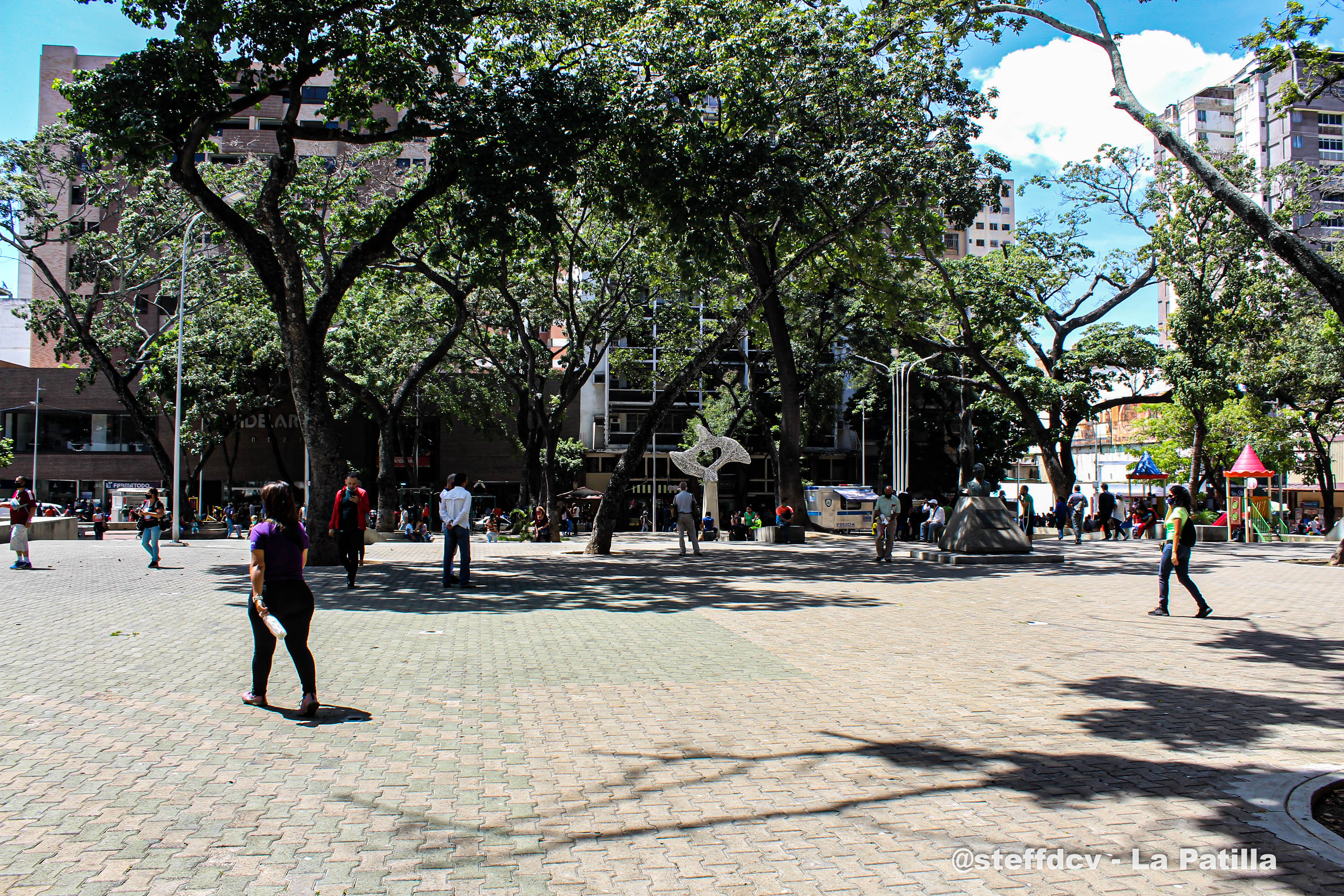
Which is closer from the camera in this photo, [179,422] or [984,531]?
[984,531]

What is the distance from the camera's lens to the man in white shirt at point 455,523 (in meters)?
13.3

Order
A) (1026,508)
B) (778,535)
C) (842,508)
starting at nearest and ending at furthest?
(778,535) → (1026,508) → (842,508)

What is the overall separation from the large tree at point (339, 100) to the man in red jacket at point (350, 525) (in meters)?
2.84

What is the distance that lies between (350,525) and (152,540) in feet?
18.3

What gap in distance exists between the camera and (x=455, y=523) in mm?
13430

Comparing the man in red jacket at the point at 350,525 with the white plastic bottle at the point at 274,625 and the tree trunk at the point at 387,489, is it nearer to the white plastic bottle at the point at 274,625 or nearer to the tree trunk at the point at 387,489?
the white plastic bottle at the point at 274,625

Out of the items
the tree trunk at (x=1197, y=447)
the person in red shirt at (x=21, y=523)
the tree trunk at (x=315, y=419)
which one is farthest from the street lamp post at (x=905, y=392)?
Answer: the person in red shirt at (x=21, y=523)

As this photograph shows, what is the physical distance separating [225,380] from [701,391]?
24.2 meters

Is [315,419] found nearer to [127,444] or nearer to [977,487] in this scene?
[977,487]

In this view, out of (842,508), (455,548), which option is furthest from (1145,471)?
(455,548)

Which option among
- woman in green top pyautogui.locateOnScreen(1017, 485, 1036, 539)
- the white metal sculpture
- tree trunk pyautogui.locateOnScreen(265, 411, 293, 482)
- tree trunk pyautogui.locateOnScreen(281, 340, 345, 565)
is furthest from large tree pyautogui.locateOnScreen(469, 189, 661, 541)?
tree trunk pyautogui.locateOnScreen(265, 411, 293, 482)

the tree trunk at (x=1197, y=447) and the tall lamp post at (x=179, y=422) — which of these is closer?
the tall lamp post at (x=179, y=422)

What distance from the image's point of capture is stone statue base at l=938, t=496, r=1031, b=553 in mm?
18750

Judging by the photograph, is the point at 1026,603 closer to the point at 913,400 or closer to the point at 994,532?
the point at 994,532
